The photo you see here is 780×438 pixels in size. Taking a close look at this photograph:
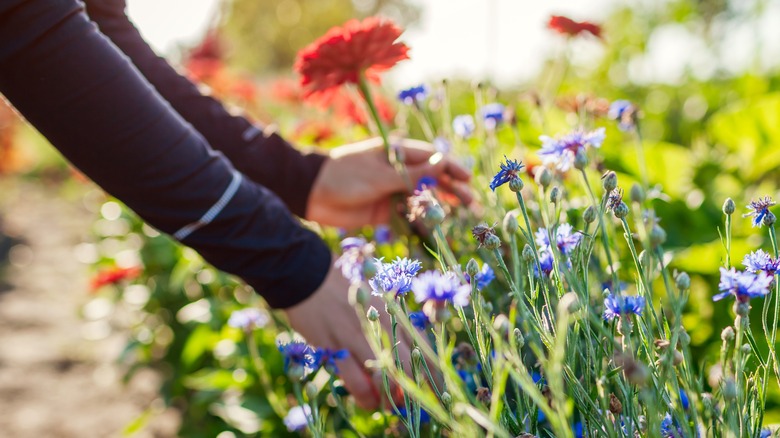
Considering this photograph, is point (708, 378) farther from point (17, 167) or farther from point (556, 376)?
point (17, 167)

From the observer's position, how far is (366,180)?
4.58ft

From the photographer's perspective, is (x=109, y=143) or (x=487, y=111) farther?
(x=487, y=111)

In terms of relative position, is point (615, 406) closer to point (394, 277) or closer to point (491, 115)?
point (394, 277)

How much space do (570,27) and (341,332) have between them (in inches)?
36.0

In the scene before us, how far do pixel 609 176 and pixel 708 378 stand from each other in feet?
2.09

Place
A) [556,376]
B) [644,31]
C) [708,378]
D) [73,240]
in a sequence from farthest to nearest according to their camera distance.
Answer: [73,240], [644,31], [708,378], [556,376]

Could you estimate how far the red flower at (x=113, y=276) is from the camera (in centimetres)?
245

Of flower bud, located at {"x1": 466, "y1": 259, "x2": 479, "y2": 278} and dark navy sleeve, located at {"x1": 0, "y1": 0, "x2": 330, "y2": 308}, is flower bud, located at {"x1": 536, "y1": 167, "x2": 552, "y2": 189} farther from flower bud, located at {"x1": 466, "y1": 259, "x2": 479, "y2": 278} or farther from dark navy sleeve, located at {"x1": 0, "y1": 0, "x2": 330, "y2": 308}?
dark navy sleeve, located at {"x1": 0, "y1": 0, "x2": 330, "y2": 308}

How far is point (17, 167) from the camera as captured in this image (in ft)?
22.9

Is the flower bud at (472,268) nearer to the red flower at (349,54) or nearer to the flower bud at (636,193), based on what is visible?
the flower bud at (636,193)

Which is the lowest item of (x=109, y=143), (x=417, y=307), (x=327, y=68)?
(x=417, y=307)

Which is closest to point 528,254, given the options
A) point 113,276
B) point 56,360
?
→ point 113,276

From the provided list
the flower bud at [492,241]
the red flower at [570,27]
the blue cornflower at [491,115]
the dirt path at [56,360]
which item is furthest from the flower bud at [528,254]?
the dirt path at [56,360]

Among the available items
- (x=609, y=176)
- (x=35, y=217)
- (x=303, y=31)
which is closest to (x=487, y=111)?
(x=609, y=176)
